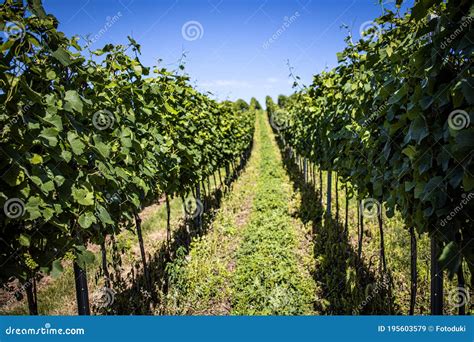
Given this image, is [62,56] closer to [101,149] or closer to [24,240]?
[101,149]

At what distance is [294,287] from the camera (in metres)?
5.34

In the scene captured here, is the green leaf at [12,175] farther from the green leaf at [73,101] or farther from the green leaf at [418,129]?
the green leaf at [418,129]

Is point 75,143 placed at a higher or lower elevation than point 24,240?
higher

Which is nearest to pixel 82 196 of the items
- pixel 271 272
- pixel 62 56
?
pixel 62 56

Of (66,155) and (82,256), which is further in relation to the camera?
(82,256)

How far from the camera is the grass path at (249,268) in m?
4.94

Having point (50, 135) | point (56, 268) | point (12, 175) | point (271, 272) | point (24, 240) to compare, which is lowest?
point (271, 272)

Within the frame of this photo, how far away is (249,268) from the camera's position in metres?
5.97

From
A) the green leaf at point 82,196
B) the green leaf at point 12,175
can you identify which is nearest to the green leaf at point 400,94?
the green leaf at point 82,196

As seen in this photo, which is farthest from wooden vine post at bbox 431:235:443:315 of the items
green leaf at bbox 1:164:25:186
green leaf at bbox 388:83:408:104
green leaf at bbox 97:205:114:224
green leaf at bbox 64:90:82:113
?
green leaf at bbox 1:164:25:186

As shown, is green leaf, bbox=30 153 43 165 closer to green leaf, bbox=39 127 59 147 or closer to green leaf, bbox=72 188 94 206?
green leaf, bbox=39 127 59 147

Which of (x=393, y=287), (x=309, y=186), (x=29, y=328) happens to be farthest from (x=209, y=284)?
(x=309, y=186)

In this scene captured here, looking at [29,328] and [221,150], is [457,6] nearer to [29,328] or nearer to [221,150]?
[29,328]

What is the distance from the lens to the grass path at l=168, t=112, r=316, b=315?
4.94 m
